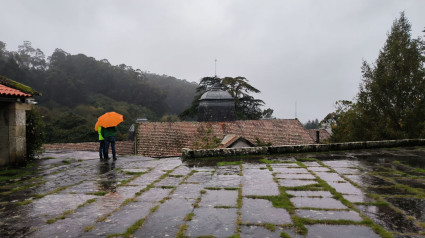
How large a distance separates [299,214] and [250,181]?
189cm

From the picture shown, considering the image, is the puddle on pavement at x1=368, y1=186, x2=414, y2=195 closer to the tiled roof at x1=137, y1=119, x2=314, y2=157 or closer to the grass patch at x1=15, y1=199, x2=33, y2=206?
the grass patch at x1=15, y1=199, x2=33, y2=206

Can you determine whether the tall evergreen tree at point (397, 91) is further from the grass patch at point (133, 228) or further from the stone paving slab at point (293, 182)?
the grass patch at point (133, 228)

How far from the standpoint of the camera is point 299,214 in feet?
12.6

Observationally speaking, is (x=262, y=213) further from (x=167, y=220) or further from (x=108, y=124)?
(x=108, y=124)

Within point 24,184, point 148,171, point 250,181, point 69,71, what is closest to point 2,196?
point 24,184

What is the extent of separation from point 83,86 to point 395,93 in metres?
57.2

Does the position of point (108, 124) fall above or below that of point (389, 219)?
above

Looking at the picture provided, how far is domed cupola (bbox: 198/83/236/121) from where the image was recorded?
32.2m

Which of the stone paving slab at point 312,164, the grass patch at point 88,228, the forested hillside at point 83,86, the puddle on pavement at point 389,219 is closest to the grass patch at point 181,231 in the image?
the grass patch at point 88,228

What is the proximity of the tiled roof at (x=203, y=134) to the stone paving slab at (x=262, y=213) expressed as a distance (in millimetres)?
16129

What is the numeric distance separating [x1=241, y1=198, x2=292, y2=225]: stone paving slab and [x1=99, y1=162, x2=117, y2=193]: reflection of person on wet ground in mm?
2503

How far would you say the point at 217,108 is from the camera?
32.3 m

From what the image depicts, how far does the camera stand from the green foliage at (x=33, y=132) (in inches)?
366

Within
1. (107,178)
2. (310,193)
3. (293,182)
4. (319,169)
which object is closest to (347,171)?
(319,169)
